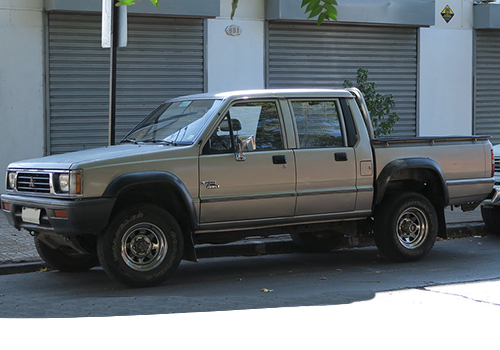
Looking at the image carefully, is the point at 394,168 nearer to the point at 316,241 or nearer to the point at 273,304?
the point at 316,241

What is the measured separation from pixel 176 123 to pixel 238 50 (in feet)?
24.2

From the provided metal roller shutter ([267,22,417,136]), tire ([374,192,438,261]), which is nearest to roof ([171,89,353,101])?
tire ([374,192,438,261])

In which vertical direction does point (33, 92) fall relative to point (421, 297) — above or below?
above

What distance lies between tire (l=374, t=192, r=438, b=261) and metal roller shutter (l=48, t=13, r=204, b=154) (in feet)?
22.9

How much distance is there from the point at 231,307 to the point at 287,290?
3.47 feet

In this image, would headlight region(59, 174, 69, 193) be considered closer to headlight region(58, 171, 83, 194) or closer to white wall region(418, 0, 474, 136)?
headlight region(58, 171, 83, 194)

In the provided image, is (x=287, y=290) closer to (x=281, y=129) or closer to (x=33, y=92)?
(x=281, y=129)

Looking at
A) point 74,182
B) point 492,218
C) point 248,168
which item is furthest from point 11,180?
point 492,218

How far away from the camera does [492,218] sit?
11359 mm

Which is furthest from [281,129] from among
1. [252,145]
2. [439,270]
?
[439,270]

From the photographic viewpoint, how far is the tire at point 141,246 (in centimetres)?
741

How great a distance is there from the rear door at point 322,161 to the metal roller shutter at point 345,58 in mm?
7154

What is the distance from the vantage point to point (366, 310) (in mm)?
6547

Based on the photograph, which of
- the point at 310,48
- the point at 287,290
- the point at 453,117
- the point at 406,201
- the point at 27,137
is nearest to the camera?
the point at 287,290
